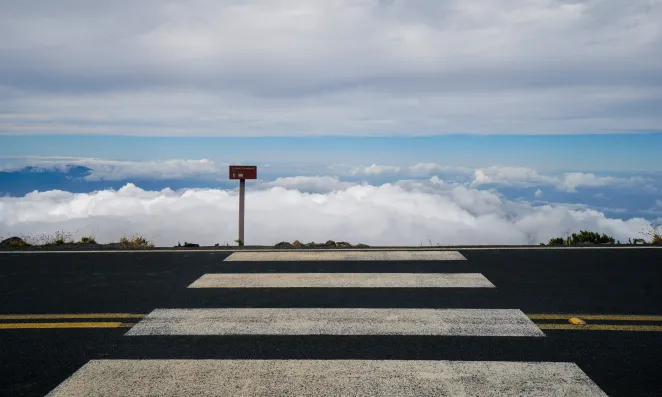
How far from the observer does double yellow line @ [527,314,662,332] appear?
17.4 ft

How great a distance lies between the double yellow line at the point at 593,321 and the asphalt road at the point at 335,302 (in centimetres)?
9

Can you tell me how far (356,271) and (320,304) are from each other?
199 centimetres

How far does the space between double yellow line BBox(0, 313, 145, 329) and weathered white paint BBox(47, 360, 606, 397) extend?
1.08m

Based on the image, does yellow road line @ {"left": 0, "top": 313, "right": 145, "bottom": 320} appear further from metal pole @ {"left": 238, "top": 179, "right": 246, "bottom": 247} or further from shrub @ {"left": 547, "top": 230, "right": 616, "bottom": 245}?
shrub @ {"left": 547, "top": 230, "right": 616, "bottom": 245}

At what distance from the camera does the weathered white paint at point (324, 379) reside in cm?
389

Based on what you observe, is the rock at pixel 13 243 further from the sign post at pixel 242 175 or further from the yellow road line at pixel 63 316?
the yellow road line at pixel 63 316

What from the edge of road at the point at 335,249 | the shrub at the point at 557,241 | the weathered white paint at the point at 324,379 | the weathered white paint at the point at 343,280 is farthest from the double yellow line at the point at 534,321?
the shrub at the point at 557,241

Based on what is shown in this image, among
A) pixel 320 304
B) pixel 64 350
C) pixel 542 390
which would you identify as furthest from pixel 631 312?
pixel 64 350

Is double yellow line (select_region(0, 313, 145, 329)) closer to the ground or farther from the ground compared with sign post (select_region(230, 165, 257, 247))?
closer to the ground

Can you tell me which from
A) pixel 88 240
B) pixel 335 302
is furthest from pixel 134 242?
pixel 335 302

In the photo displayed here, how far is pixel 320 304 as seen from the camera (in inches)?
243

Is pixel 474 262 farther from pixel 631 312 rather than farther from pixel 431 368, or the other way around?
pixel 431 368

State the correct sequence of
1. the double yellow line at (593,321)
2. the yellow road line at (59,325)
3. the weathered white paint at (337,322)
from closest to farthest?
the weathered white paint at (337,322)
the double yellow line at (593,321)
the yellow road line at (59,325)

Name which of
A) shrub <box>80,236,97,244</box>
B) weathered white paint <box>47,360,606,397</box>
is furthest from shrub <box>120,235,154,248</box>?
weathered white paint <box>47,360,606,397</box>
